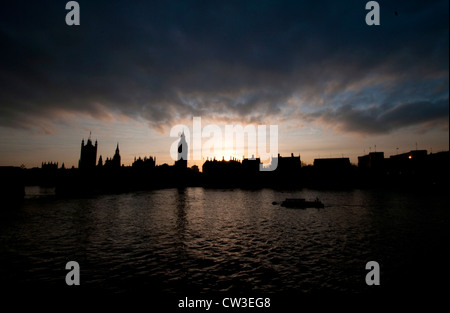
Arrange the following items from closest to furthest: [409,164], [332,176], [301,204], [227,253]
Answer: [227,253] < [301,204] < [409,164] < [332,176]

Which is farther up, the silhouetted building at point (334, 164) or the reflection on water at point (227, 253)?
the silhouetted building at point (334, 164)

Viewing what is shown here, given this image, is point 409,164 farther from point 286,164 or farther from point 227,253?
point 227,253

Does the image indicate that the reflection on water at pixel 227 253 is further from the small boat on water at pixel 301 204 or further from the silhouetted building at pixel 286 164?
the silhouetted building at pixel 286 164

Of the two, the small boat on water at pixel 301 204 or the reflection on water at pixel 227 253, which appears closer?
the reflection on water at pixel 227 253

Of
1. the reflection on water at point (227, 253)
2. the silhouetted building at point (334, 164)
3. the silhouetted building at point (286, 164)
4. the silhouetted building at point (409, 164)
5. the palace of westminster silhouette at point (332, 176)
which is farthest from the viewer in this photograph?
the silhouetted building at point (286, 164)

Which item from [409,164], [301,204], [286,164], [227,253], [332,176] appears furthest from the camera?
[286,164]

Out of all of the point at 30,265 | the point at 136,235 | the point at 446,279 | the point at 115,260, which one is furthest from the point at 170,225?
the point at 446,279

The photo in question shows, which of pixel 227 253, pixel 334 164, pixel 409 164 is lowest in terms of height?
pixel 227 253

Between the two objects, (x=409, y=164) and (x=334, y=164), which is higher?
(x=334, y=164)

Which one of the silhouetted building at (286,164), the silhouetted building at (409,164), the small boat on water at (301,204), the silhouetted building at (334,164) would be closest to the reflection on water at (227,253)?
the small boat on water at (301,204)

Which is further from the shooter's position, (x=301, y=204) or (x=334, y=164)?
(x=334, y=164)

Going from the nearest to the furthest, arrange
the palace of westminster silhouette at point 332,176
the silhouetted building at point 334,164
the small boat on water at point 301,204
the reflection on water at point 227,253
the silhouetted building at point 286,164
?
the reflection on water at point 227,253 → the small boat on water at point 301,204 → the palace of westminster silhouette at point 332,176 → the silhouetted building at point 334,164 → the silhouetted building at point 286,164

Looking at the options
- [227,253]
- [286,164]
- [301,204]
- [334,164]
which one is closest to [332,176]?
[334,164]
